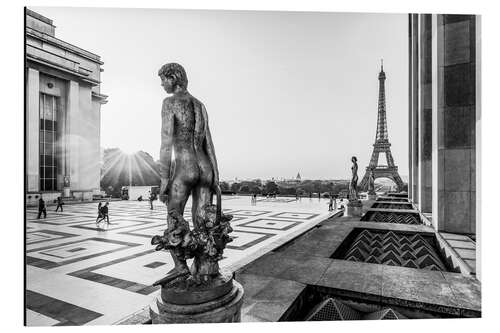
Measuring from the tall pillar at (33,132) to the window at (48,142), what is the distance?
2.08m

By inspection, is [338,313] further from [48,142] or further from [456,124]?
[48,142]

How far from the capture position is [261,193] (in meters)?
33.6

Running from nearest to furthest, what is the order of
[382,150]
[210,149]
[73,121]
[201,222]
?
1. [201,222]
2. [210,149]
3. [73,121]
4. [382,150]

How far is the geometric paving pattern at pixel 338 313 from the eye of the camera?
10.7 ft

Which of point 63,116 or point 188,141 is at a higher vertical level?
point 63,116

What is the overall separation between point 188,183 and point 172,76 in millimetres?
1075

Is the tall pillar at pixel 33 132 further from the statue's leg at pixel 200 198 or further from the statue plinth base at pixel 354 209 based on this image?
the statue's leg at pixel 200 198

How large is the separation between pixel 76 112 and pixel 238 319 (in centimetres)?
2893

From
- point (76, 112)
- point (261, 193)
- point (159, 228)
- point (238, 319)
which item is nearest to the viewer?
point (238, 319)

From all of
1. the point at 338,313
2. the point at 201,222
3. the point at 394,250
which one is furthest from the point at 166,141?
the point at 394,250

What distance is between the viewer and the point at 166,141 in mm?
2682

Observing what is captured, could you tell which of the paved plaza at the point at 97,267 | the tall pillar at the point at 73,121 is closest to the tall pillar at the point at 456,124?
the paved plaza at the point at 97,267

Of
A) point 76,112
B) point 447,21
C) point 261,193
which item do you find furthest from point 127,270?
point 261,193
